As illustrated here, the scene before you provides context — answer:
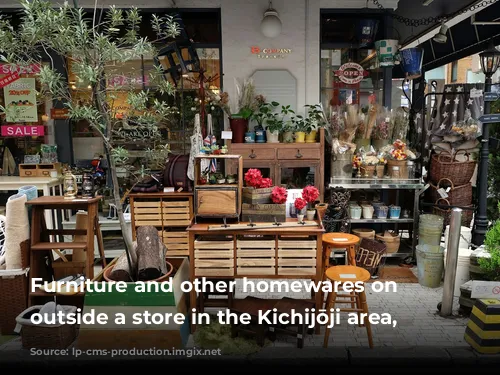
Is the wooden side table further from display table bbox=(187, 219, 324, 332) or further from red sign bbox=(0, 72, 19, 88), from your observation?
red sign bbox=(0, 72, 19, 88)

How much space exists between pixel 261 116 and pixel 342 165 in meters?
1.50

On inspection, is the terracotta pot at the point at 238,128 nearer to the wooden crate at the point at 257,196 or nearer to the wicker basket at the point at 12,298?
the wooden crate at the point at 257,196

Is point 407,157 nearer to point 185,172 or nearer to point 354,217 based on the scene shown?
point 354,217

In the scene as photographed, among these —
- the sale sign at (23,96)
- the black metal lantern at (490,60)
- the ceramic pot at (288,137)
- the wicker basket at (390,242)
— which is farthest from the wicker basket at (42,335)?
the black metal lantern at (490,60)

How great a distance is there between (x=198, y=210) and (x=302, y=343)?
1737 millimetres

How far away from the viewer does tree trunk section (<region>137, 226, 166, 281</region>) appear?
14.2 ft

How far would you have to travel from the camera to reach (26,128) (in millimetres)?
7590

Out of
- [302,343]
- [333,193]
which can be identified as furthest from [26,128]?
[302,343]

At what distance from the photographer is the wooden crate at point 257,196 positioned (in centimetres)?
464

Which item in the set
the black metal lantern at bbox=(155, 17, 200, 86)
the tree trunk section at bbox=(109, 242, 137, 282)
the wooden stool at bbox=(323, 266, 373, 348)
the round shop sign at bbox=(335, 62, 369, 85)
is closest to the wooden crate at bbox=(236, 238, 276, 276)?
the wooden stool at bbox=(323, 266, 373, 348)

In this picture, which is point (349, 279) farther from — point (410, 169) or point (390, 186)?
point (410, 169)

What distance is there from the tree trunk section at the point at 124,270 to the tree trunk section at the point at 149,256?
6 cm

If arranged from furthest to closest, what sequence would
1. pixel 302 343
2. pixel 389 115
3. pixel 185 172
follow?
pixel 389 115
pixel 185 172
pixel 302 343

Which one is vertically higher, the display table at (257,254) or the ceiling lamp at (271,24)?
the ceiling lamp at (271,24)
